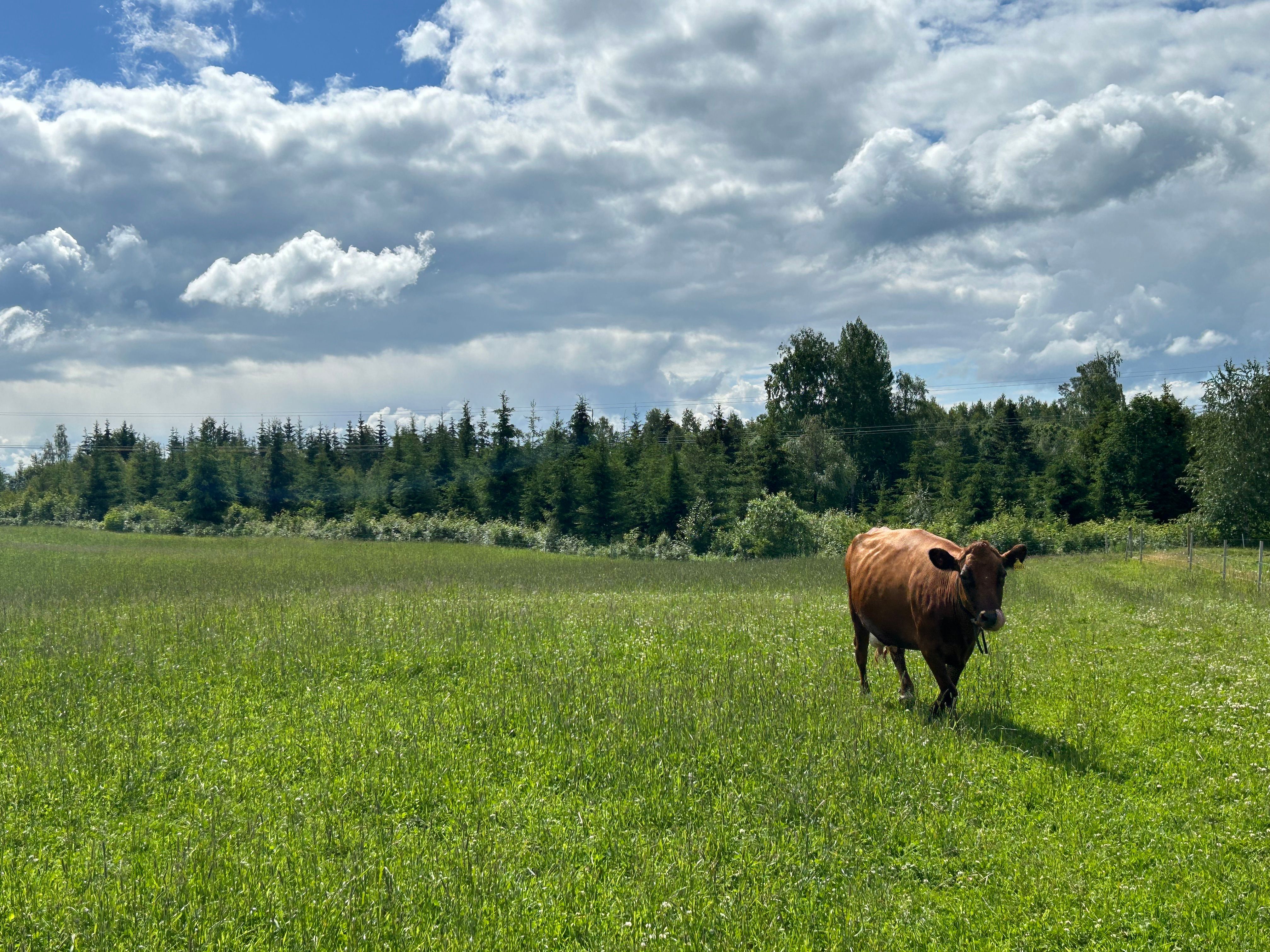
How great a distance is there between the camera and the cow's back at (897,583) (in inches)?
400

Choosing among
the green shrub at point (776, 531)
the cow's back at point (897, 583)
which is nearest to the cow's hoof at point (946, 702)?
the cow's back at point (897, 583)

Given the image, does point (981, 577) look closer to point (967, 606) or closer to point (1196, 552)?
point (967, 606)

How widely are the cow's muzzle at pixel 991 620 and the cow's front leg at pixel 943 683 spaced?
37.3 inches

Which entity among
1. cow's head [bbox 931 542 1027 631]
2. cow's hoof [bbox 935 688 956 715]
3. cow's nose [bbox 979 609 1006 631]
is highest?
cow's head [bbox 931 542 1027 631]

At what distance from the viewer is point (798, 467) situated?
249ft

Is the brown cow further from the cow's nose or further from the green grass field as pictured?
the green grass field

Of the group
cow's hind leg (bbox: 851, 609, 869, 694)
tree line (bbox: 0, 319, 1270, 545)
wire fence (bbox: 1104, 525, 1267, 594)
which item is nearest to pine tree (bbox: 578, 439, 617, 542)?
tree line (bbox: 0, 319, 1270, 545)

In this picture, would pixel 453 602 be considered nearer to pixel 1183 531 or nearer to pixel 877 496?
pixel 1183 531

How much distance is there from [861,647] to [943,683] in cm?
187

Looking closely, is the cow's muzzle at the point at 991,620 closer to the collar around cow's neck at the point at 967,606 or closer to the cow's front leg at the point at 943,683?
the collar around cow's neck at the point at 967,606

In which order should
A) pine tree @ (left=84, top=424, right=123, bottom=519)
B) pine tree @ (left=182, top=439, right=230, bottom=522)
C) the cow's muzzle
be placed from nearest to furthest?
the cow's muzzle < pine tree @ (left=182, top=439, right=230, bottom=522) < pine tree @ (left=84, top=424, right=123, bottom=519)

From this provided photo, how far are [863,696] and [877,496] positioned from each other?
73.0 metres

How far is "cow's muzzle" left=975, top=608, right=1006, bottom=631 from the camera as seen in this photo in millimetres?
8891

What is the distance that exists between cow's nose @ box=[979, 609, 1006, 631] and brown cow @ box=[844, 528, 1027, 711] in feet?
0.03
